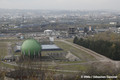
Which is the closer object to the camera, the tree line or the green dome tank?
the green dome tank

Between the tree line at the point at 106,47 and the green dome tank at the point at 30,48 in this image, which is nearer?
the green dome tank at the point at 30,48

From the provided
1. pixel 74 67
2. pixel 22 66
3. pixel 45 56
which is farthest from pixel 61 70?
pixel 45 56

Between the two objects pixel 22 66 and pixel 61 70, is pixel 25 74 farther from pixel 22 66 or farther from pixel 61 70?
pixel 61 70

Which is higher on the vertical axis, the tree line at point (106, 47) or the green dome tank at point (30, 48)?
the green dome tank at point (30, 48)

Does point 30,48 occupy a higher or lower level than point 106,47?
higher

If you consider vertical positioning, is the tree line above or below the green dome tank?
below

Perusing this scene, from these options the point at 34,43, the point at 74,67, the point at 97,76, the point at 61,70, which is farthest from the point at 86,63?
the point at 97,76

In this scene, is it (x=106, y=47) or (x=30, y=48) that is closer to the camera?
(x=30, y=48)

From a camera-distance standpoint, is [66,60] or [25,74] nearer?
[25,74]

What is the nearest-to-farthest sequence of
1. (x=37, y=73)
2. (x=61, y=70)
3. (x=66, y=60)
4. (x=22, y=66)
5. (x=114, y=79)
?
1. (x=114, y=79)
2. (x=37, y=73)
3. (x=22, y=66)
4. (x=61, y=70)
5. (x=66, y=60)

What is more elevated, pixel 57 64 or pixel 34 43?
pixel 34 43

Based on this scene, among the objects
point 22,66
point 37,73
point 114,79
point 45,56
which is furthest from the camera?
point 45,56
